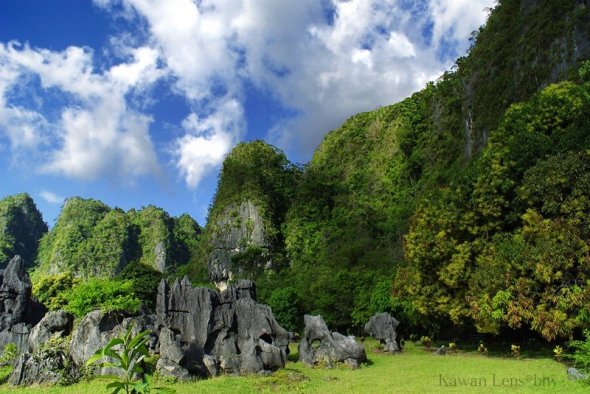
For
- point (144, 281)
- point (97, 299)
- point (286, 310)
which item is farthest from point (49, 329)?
point (144, 281)

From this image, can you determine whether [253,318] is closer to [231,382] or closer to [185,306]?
[185,306]

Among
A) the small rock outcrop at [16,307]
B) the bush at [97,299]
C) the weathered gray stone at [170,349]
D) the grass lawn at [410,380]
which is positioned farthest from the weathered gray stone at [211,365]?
the bush at [97,299]

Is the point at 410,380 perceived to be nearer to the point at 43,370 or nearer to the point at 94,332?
the point at 94,332

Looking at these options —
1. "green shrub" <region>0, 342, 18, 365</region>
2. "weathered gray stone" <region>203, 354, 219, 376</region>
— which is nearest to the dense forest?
"green shrub" <region>0, 342, 18, 365</region>

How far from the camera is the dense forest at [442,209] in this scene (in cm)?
1864

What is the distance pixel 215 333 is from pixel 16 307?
47.2 feet

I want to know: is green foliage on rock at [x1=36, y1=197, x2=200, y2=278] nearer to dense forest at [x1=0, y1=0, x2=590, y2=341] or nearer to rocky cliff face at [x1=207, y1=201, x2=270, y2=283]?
dense forest at [x1=0, y1=0, x2=590, y2=341]

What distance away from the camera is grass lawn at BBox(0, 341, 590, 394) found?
1424cm

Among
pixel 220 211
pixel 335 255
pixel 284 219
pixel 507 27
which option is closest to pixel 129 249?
pixel 220 211

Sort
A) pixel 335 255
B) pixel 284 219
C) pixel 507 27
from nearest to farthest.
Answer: pixel 507 27
pixel 335 255
pixel 284 219

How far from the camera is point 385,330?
27656mm

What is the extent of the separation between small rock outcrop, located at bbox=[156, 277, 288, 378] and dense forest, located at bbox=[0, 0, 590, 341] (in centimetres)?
870

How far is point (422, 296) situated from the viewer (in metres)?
24.5

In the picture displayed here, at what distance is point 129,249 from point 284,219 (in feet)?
169
